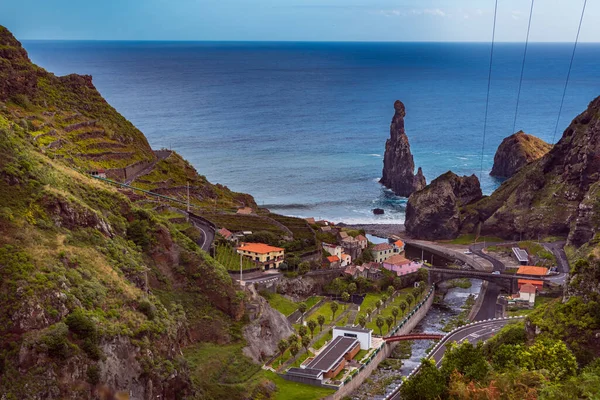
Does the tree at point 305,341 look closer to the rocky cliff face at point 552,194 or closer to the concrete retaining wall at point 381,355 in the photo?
the concrete retaining wall at point 381,355

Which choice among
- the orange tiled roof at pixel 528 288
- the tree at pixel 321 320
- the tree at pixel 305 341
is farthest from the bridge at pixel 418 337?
the orange tiled roof at pixel 528 288

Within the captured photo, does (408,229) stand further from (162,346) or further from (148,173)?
(162,346)

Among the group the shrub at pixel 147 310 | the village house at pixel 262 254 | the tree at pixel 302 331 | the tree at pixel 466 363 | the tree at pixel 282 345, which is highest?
the shrub at pixel 147 310

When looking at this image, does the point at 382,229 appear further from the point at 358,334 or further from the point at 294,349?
the point at 294,349

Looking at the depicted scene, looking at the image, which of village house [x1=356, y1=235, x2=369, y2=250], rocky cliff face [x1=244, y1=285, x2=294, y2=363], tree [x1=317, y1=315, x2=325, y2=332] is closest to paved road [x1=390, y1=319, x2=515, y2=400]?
tree [x1=317, y1=315, x2=325, y2=332]

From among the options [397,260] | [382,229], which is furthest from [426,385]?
[382,229]

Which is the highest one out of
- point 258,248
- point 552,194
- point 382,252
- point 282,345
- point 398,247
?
point 258,248

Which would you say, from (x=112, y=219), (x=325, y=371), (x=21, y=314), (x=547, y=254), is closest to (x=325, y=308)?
(x=325, y=371)
